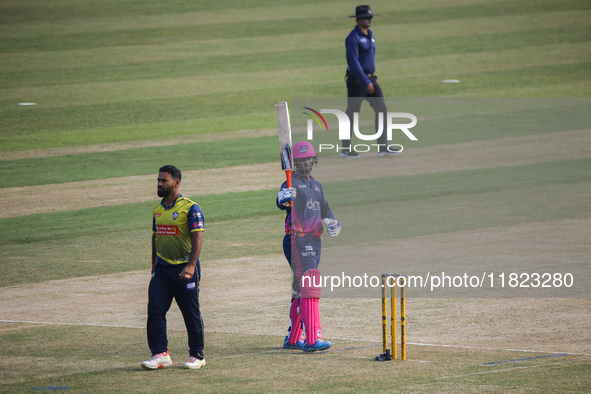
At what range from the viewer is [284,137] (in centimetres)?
830

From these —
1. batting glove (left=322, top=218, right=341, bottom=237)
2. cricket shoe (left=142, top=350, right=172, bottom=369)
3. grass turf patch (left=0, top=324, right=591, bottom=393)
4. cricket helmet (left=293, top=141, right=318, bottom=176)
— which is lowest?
grass turf patch (left=0, top=324, right=591, bottom=393)

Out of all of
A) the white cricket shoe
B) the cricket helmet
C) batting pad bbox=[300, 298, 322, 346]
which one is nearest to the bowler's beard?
the cricket helmet

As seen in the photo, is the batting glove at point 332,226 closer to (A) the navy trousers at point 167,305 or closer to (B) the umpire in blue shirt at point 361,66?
(A) the navy trousers at point 167,305

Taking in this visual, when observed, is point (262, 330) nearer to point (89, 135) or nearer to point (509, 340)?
point (509, 340)

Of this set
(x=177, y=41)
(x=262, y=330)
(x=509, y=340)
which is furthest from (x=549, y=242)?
(x=177, y=41)

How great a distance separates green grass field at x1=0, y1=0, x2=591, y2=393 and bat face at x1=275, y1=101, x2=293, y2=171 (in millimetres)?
1743

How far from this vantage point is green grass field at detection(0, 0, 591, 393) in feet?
25.0

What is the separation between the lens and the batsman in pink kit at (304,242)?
7.84 meters

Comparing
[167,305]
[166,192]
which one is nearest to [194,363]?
[167,305]

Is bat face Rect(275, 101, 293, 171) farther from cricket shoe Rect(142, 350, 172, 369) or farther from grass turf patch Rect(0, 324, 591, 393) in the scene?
cricket shoe Rect(142, 350, 172, 369)

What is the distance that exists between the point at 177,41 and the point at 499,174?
58.1ft

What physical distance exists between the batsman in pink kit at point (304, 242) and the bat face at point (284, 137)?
0.22 ft

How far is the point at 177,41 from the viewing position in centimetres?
3141

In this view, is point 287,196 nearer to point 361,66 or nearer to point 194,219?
point 194,219
